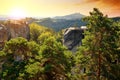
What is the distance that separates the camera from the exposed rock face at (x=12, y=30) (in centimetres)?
8189

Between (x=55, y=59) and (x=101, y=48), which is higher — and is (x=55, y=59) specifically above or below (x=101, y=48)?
below

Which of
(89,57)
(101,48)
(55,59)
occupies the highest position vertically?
(101,48)

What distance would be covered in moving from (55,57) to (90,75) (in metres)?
4.70

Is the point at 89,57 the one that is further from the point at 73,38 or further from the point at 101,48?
the point at 73,38

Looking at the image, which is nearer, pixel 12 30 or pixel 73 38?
pixel 73 38

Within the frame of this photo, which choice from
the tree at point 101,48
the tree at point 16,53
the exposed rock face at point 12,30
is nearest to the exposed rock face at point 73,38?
the exposed rock face at point 12,30

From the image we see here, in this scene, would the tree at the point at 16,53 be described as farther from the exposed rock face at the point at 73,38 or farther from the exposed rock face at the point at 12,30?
the exposed rock face at the point at 12,30

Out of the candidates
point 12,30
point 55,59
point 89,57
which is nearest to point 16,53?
point 55,59

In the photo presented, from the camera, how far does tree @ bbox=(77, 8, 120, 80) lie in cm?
3628

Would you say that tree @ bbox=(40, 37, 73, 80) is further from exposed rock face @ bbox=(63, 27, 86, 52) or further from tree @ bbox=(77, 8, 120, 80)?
exposed rock face @ bbox=(63, 27, 86, 52)

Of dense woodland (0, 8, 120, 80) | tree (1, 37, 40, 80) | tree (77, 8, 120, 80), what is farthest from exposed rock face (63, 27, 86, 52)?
tree (77, 8, 120, 80)

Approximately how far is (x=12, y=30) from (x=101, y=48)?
60.1 m

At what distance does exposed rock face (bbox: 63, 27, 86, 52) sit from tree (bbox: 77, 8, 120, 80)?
32213mm

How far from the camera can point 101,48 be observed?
36.0 meters
